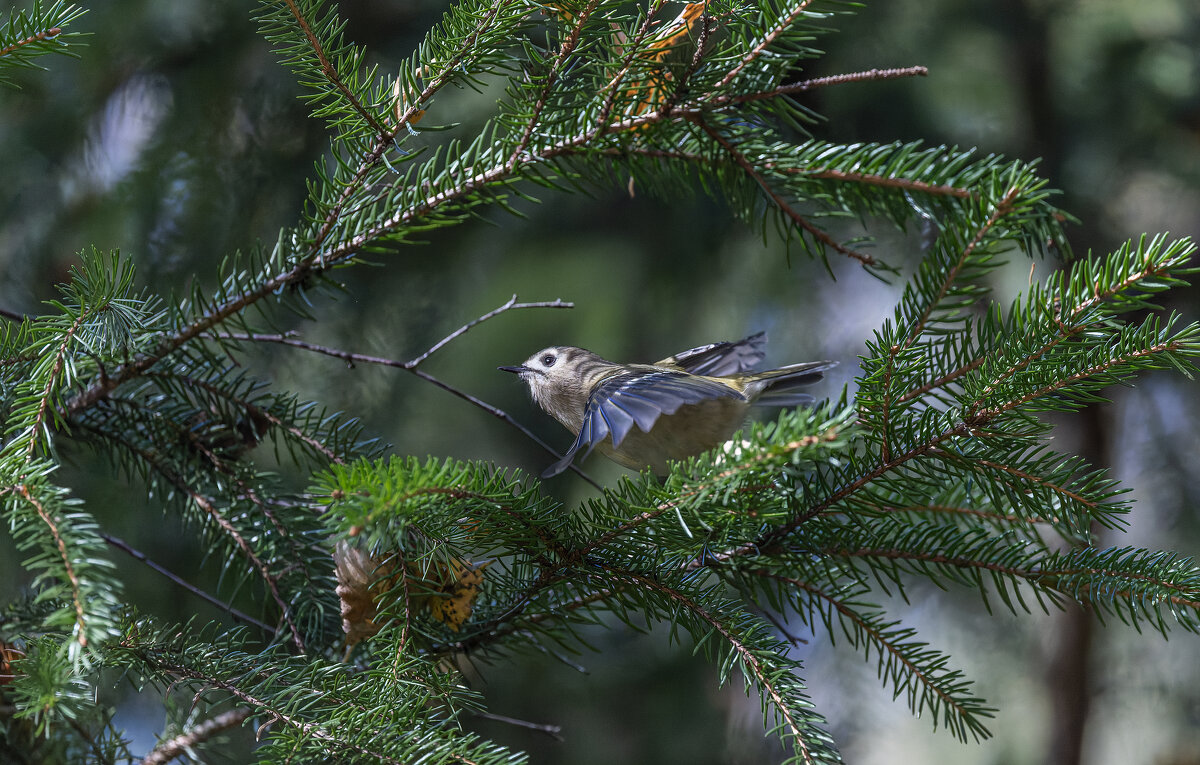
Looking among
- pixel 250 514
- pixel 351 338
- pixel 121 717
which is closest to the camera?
pixel 250 514

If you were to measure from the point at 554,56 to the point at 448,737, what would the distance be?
49 cm

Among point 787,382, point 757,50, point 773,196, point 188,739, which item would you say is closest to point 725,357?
point 787,382

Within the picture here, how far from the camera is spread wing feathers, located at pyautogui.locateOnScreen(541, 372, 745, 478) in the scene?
657 mm

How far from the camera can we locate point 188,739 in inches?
25.6

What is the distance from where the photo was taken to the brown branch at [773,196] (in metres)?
0.72

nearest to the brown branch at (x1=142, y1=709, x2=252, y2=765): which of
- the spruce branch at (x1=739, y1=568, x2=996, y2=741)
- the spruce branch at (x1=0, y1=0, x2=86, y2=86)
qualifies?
the spruce branch at (x1=739, y1=568, x2=996, y2=741)

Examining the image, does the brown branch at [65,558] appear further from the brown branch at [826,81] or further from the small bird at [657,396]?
the brown branch at [826,81]

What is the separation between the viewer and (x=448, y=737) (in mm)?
565

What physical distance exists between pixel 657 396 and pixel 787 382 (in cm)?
34

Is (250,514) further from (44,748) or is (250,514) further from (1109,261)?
(1109,261)

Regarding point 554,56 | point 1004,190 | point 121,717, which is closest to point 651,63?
point 554,56

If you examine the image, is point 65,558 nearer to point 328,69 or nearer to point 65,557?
point 65,557

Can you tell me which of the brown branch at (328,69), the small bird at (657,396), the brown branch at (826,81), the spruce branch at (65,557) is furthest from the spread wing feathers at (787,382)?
the spruce branch at (65,557)

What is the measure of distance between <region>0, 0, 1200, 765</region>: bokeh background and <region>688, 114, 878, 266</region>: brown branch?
0.37 metres
